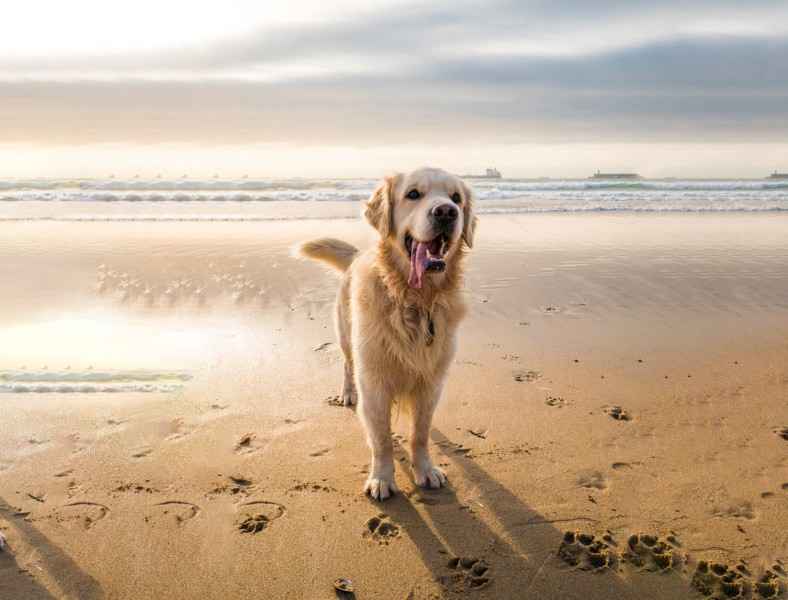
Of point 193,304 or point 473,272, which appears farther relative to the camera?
point 473,272

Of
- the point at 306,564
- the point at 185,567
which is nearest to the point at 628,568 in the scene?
the point at 306,564

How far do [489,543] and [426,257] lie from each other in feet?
4.47

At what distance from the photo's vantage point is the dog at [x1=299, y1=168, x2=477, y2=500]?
3080 mm

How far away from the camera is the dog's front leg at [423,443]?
3102mm

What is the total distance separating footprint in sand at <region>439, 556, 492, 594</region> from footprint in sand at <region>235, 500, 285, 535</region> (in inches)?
32.5

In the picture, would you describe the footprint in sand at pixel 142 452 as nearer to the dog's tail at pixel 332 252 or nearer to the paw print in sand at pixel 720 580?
the dog's tail at pixel 332 252

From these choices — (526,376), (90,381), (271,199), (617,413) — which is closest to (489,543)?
(617,413)

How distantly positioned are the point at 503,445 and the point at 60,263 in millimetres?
6972

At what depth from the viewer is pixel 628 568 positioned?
95.1 inches

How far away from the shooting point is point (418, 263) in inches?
122

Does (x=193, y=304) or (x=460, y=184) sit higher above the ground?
(x=460, y=184)

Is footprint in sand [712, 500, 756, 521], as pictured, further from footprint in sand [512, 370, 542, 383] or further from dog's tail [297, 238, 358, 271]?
dog's tail [297, 238, 358, 271]

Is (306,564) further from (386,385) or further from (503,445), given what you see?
(503,445)

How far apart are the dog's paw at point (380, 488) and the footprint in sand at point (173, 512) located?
0.81 metres
